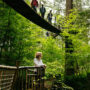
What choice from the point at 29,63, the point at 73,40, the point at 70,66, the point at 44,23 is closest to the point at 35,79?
the point at 29,63

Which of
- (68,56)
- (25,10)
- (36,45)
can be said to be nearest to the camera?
(25,10)

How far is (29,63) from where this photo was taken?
4965 mm

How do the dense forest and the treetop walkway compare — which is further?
the dense forest

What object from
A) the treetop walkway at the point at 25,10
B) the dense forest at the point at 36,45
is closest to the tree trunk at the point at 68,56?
the dense forest at the point at 36,45

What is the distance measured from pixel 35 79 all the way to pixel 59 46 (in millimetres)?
3478

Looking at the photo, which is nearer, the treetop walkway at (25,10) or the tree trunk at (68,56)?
the treetop walkway at (25,10)

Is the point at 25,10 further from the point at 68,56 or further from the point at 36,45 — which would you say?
the point at 68,56

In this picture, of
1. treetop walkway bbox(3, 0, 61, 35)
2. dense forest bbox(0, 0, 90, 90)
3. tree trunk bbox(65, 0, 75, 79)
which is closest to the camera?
treetop walkway bbox(3, 0, 61, 35)

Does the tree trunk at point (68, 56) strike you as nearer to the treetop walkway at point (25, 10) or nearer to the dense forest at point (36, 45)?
the dense forest at point (36, 45)

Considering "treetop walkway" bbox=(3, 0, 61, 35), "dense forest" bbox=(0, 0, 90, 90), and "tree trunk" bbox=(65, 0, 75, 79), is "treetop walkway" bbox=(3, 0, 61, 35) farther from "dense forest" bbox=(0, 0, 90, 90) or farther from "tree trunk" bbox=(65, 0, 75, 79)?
"tree trunk" bbox=(65, 0, 75, 79)

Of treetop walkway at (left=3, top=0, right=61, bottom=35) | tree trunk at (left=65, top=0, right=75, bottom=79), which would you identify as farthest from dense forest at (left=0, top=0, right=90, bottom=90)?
treetop walkway at (left=3, top=0, right=61, bottom=35)

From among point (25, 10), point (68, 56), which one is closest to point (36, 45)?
point (68, 56)

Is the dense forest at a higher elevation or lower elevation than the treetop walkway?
lower

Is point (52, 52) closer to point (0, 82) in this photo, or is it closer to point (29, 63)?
point (29, 63)
